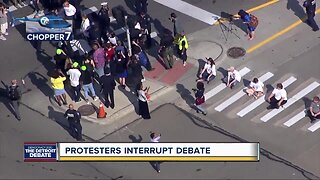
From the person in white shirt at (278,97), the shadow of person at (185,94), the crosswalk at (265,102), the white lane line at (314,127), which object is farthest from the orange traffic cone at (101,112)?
the white lane line at (314,127)

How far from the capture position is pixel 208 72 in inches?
1335

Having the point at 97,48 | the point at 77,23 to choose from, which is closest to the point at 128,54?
the point at 97,48

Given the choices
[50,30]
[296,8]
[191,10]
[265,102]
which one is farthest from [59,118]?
[296,8]

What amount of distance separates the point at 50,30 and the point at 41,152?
6.84 metres

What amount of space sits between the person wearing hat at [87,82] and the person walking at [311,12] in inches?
388

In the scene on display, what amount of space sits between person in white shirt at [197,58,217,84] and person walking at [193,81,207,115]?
4.29 feet

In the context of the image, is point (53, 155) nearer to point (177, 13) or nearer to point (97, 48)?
point (97, 48)

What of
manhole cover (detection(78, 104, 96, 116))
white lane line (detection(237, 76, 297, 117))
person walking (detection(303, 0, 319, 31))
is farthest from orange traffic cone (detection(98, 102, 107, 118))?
person walking (detection(303, 0, 319, 31))

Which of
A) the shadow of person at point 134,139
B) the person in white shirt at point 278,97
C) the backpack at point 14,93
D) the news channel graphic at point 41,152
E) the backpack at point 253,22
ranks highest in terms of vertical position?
the backpack at point 253,22

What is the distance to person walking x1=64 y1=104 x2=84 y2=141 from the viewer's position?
101ft

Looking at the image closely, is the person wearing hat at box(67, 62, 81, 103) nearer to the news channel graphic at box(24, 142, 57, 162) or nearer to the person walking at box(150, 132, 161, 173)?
the news channel graphic at box(24, 142, 57, 162)

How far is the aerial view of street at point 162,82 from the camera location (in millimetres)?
30516

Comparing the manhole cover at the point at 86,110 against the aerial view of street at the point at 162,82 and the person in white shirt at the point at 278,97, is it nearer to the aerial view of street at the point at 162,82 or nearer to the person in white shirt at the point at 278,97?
the aerial view of street at the point at 162,82

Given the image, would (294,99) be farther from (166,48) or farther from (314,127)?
(166,48)
